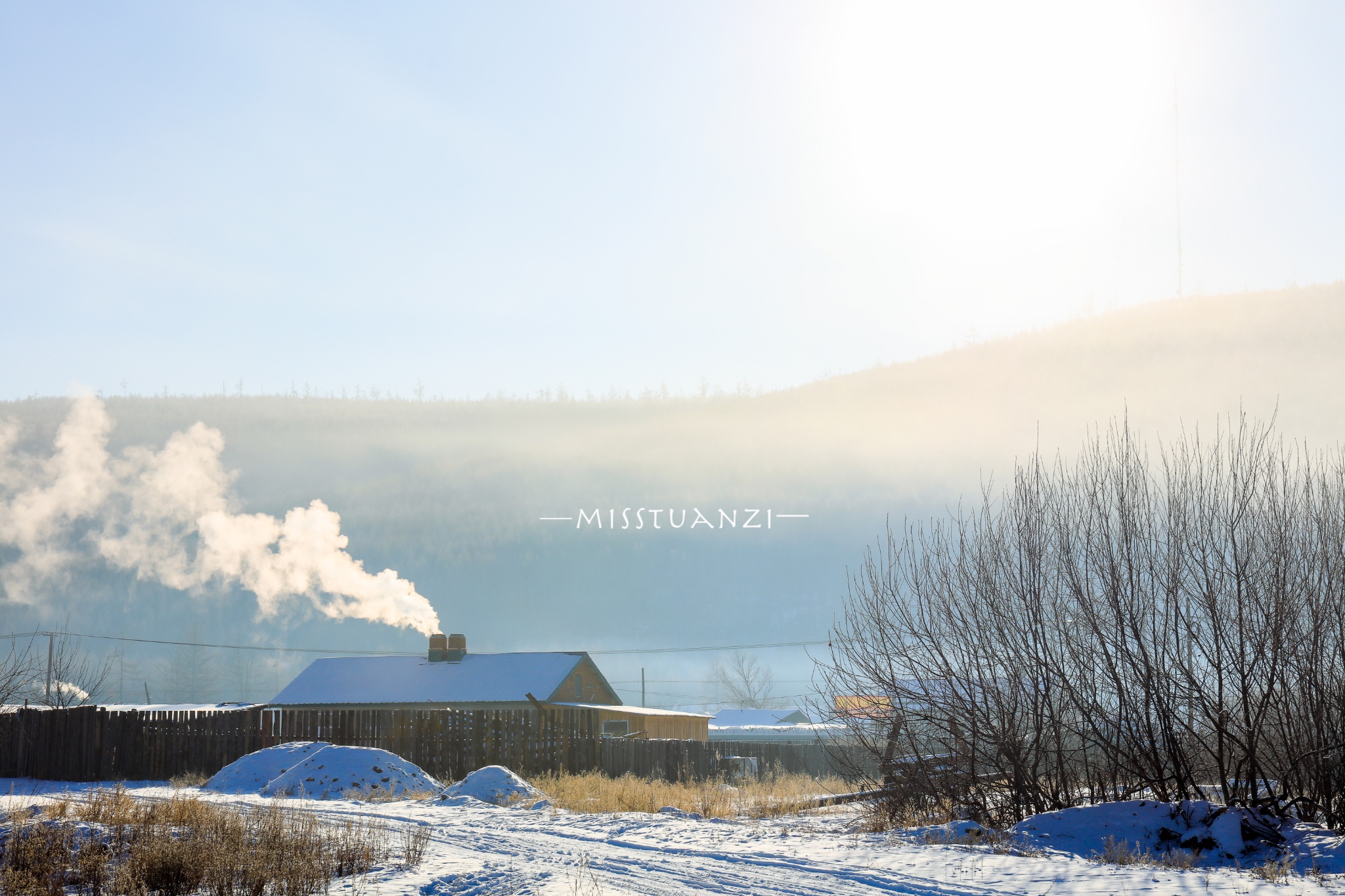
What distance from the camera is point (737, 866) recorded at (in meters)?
11.2

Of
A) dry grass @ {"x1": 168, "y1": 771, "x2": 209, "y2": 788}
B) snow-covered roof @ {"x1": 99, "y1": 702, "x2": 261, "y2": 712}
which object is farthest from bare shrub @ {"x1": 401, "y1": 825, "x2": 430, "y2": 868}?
snow-covered roof @ {"x1": 99, "y1": 702, "x2": 261, "y2": 712}

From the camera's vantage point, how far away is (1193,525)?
14.1m

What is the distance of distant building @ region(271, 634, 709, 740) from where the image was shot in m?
39.4

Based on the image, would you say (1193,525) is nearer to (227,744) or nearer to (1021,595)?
(1021,595)

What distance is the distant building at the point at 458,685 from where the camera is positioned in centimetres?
3938

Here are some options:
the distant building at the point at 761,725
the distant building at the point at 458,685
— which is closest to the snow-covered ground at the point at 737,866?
the distant building at the point at 458,685

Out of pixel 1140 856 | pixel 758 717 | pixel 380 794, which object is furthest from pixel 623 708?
pixel 758 717

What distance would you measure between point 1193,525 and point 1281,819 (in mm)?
3803

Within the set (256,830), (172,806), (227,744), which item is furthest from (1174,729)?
(227,744)

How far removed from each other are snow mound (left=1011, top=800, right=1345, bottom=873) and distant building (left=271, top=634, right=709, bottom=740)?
1027 inches

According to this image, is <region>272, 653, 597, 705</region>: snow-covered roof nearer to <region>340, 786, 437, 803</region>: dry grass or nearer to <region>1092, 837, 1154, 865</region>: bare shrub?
<region>340, 786, 437, 803</region>: dry grass

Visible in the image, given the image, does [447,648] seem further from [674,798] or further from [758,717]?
[758,717]

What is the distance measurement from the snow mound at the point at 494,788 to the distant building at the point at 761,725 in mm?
61101

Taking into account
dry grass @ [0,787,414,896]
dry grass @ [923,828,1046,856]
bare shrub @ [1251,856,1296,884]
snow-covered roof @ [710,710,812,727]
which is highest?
dry grass @ [0,787,414,896]
